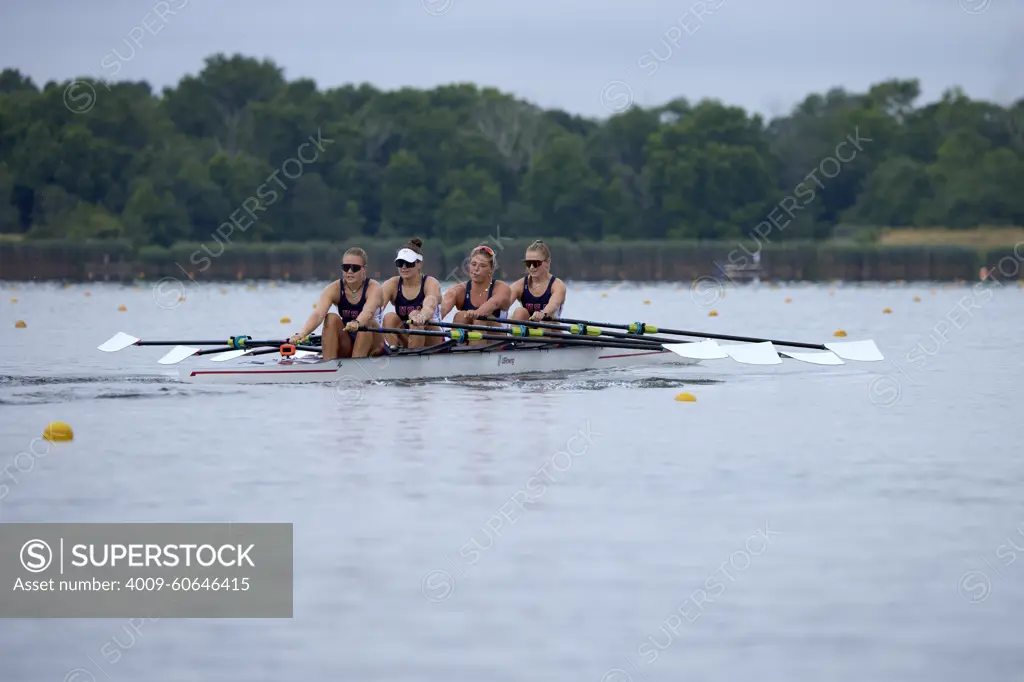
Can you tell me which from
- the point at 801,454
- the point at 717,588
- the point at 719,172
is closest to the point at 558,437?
the point at 801,454

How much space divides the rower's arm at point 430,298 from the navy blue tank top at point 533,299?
62.6 inches

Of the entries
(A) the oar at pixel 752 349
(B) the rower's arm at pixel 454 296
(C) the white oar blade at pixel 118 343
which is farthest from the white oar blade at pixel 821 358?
(C) the white oar blade at pixel 118 343

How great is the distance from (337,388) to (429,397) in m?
1.29

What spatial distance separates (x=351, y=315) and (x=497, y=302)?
2.26 m

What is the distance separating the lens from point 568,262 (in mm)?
67312

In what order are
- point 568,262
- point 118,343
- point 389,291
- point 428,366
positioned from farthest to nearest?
point 568,262, point 118,343, point 389,291, point 428,366

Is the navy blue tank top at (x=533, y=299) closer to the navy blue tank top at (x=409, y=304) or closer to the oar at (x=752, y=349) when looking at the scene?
the oar at (x=752, y=349)

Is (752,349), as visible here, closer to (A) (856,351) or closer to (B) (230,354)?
(A) (856,351)

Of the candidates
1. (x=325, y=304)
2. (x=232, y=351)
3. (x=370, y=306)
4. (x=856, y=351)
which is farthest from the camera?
(x=856, y=351)

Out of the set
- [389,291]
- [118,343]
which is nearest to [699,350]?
[389,291]

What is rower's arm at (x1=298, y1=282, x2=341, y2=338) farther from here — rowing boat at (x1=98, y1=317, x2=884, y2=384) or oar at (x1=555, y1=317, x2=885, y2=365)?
oar at (x1=555, y1=317, x2=885, y2=365)

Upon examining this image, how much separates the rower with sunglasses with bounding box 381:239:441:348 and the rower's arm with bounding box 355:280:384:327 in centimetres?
60

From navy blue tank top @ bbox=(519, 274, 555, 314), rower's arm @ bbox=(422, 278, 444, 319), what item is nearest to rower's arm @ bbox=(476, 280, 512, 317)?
navy blue tank top @ bbox=(519, 274, 555, 314)

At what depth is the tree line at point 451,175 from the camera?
276 ft
